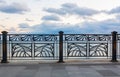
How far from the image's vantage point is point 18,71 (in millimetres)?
10594

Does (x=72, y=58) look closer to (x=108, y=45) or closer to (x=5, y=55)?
(x=108, y=45)

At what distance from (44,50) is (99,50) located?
253cm

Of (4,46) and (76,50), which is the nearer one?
(4,46)

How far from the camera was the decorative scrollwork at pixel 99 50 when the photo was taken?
13594 mm

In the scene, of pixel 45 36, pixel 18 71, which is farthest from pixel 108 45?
pixel 18 71

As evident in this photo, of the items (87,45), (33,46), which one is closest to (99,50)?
(87,45)

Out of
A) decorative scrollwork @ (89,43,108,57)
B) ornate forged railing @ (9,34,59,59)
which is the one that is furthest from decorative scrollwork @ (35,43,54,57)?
decorative scrollwork @ (89,43,108,57)

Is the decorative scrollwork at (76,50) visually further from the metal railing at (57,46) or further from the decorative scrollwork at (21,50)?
the decorative scrollwork at (21,50)

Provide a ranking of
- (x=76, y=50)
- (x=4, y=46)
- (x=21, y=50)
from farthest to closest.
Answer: (x=76, y=50), (x=21, y=50), (x=4, y=46)

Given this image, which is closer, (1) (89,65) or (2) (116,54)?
(1) (89,65)

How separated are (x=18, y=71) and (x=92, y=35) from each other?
4.27m

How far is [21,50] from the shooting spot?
43.8ft

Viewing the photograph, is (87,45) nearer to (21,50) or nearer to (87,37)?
(87,37)

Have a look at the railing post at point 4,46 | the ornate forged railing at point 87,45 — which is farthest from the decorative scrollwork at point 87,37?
the railing post at point 4,46
